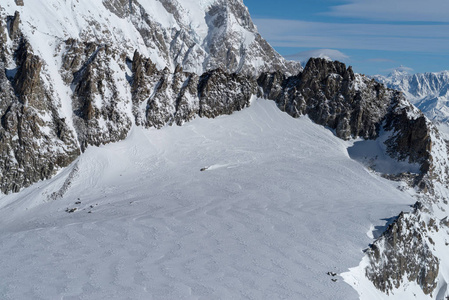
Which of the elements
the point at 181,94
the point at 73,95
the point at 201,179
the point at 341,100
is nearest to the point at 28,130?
the point at 73,95

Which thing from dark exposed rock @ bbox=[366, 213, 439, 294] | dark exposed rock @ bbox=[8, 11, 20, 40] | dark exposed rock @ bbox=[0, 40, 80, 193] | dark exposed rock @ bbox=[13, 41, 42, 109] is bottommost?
dark exposed rock @ bbox=[366, 213, 439, 294]

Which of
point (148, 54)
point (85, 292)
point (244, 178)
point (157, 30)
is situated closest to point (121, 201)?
point (244, 178)

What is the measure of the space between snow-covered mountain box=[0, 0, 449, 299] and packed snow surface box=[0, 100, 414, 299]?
27 cm

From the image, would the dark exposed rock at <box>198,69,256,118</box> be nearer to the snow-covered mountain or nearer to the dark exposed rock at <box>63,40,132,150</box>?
the snow-covered mountain

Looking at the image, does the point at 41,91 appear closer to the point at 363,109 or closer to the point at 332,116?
the point at 332,116

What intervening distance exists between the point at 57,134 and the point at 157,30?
107993 mm

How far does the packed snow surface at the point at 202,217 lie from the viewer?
37.1 m

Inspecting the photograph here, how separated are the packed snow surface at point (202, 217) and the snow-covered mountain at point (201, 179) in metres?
0.27

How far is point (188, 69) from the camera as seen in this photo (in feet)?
566

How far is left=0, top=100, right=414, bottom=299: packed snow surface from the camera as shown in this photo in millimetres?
37094

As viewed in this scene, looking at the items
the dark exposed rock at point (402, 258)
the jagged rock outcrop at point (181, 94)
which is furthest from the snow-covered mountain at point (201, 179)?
the jagged rock outcrop at point (181, 94)

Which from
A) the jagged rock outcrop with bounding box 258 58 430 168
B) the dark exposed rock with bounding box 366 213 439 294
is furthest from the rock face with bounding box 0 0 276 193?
the dark exposed rock with bounding box 366 213 439 294

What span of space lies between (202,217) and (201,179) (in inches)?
696

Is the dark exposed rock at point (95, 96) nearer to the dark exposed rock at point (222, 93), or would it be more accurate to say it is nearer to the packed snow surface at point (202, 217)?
the packed snow surface at point (202, 217)
